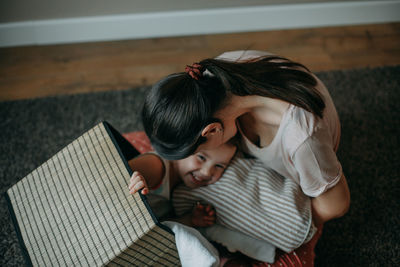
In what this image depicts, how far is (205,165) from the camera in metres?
0.96

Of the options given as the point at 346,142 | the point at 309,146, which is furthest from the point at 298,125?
the point at 346,142

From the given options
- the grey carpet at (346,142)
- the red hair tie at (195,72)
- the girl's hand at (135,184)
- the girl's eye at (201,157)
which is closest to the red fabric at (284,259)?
the grey carpet at (346,142)

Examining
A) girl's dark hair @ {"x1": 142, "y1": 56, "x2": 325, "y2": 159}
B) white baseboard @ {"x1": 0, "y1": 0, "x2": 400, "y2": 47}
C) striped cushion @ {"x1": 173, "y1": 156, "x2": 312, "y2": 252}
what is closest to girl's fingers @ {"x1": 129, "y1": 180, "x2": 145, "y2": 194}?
girl's dark hair @ {"x1": 142, "y1": 56, "x2": 325, "y2": 159}

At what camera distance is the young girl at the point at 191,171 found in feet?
3.09

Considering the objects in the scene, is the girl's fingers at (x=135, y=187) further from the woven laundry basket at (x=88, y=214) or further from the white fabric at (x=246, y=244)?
the white fabric at (x=246, y=244)

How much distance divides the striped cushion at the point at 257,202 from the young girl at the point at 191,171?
0.03 m

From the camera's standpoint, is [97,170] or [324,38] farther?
[324,38]

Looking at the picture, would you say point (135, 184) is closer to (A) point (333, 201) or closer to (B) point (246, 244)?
(B) point (246, 244)

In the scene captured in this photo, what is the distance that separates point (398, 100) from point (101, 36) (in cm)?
145

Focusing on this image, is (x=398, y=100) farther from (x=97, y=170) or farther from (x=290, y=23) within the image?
(x=97, y=170)

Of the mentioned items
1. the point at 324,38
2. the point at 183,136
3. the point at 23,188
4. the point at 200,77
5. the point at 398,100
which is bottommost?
the point at 398,100

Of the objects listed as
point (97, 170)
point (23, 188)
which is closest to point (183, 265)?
point (97, 170)

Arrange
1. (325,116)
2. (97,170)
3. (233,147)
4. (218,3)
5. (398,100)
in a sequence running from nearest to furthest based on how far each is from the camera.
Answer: (97,170) → (325,116) → (233,147) → (398,100) → (218,3)

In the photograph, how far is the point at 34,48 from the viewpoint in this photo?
162 cm
